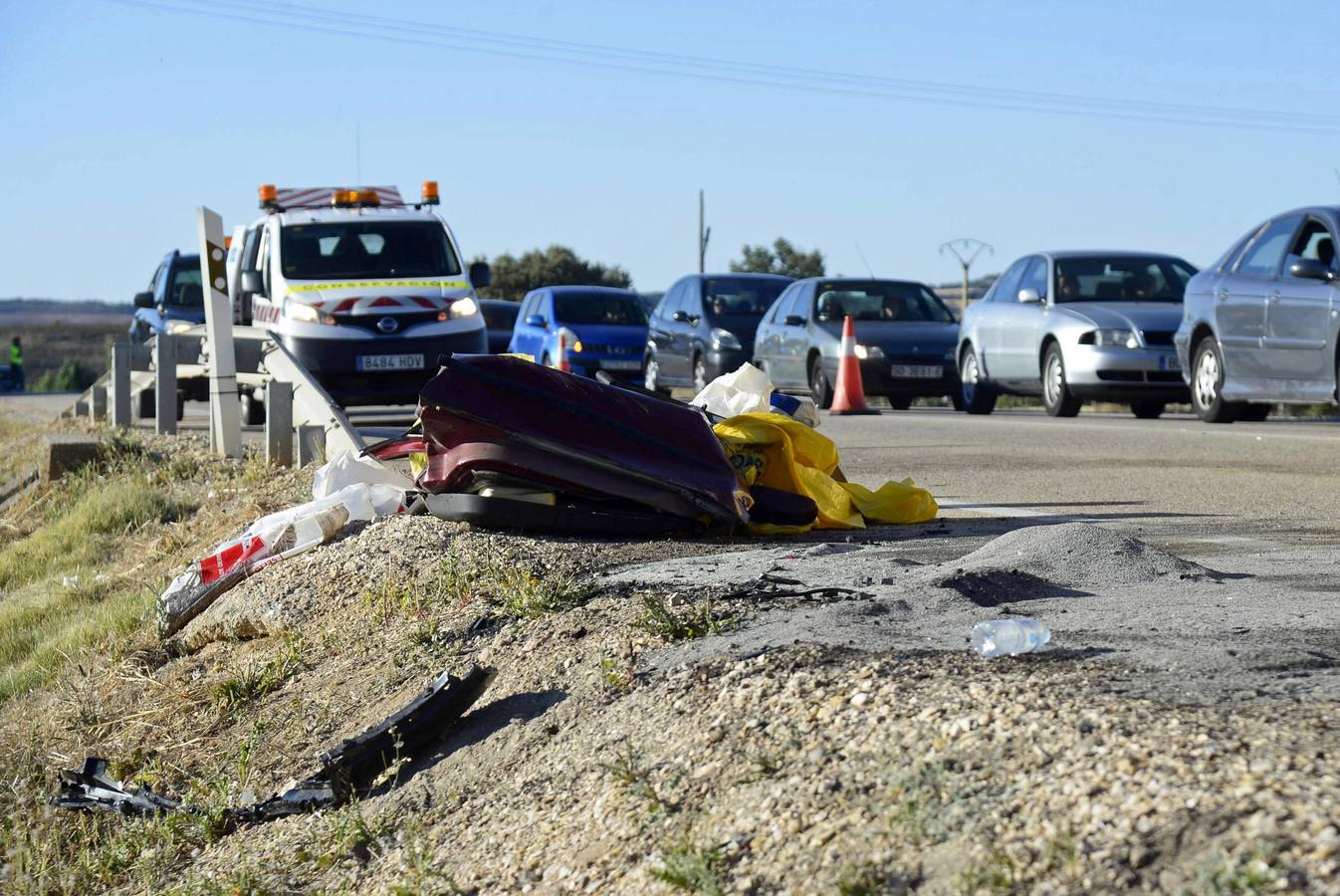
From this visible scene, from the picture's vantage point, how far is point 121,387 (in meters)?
15.3

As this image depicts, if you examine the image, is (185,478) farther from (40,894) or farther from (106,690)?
(40,894)

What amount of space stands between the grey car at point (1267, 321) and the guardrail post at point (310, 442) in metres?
7.47

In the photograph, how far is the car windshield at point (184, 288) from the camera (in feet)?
80.7

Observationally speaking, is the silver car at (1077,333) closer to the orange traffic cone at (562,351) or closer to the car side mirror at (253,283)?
the orange traffic cone at (562,351)

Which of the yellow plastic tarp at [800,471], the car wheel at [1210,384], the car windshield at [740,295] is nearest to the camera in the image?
the yellow plastic tarp at [800,471]

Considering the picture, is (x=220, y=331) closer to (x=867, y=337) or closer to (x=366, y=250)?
(x=366, y=250)

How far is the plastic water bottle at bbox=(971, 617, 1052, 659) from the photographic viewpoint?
4008mm

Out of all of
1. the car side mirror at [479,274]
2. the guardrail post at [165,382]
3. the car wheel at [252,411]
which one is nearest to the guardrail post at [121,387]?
the guardrail post at [165,382]

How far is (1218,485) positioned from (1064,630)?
4.98 m

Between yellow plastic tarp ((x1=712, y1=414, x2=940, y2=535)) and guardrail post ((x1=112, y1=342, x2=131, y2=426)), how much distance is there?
371 inches

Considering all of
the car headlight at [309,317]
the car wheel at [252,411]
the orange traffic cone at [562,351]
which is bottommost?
the car wheel at [252,411]

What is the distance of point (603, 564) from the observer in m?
5.74

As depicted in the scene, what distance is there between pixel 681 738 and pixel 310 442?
21.6ft

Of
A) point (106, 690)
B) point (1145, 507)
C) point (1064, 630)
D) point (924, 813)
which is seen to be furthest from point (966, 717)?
point (1145, 507)
